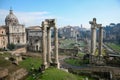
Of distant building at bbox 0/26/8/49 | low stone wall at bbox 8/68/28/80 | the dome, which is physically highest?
the dome

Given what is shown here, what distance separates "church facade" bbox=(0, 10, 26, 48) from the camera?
78.8 metres

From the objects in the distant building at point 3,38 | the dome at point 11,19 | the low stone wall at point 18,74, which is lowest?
the low stone wall at point 18,74

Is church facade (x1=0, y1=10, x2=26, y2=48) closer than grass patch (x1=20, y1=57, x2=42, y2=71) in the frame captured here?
No

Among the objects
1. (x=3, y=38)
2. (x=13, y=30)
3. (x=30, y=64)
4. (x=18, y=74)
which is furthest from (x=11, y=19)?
(x=18, y=74)

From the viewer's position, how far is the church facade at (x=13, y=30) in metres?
78.8

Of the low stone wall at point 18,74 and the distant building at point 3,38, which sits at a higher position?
the distant building at point 3,38

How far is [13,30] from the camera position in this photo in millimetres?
80562

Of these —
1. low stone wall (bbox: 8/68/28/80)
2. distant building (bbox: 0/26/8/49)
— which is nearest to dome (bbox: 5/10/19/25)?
distant building (bbox: 0/26/8/49)

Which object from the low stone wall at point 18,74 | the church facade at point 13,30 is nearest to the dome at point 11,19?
the church facade at point 13,30

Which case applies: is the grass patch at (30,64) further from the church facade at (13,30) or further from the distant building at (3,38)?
the church facade at (13,30)

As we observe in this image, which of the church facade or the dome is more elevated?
the dome

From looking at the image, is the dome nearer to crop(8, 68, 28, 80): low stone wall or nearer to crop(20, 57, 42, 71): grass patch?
crop(20, 57, 42, 71): grass patch

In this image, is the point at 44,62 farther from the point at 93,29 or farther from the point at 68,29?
the point at 68,29

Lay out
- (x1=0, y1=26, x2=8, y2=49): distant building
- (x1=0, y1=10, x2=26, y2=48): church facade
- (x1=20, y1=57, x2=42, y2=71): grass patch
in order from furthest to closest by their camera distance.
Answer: (x1=0, y1=10, x2=26, y2=48): church facade < (x1=0, y1=26, x2=8, y2=49): distant building < (x1=20, y1=57, x2=42, y2=71): grass patch
